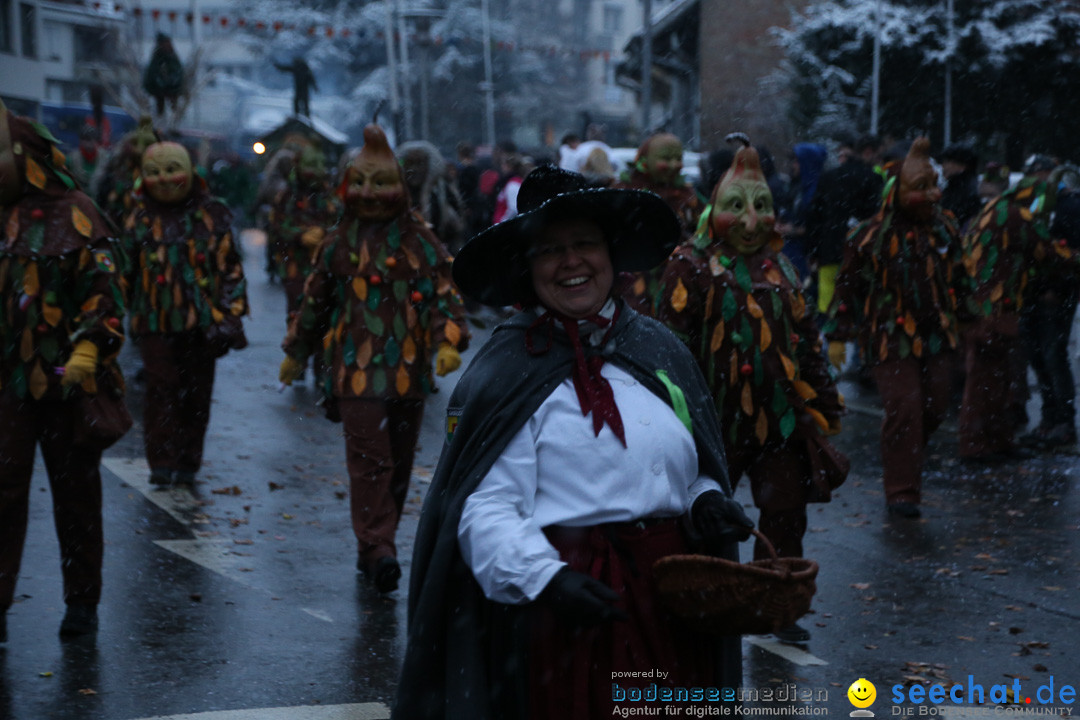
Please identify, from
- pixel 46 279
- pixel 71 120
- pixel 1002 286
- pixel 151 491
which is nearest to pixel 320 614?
pixel 46 279

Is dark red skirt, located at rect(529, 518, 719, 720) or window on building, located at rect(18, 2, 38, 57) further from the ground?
window on building, located at rect(18, 2, 38, 57)

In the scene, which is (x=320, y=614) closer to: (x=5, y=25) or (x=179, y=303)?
(x=179, y=303)

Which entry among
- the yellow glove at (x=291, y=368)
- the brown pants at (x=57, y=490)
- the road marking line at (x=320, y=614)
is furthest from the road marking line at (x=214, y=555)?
the brown pants at (x=57, y=490)

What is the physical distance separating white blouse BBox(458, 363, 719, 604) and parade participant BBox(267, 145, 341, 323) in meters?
9.74

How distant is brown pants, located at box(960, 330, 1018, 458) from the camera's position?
977 cm

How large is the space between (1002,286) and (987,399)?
0.79 meters

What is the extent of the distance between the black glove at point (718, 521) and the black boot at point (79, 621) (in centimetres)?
340

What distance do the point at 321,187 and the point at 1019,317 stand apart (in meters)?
6.33

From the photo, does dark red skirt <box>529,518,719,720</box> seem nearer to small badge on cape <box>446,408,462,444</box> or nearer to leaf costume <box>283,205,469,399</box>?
small badge on cape <box>446,408,462,444</box>

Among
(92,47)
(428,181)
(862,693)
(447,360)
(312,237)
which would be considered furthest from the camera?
(92,47)

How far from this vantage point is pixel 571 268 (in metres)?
3.54

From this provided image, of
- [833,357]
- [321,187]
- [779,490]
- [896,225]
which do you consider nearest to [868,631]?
[779,490]

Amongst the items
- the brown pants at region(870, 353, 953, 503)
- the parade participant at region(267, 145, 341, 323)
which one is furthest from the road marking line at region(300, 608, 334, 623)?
the parade participant at region(267, 145, 341, 323)

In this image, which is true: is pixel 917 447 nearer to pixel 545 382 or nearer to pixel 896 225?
pixel 896 225
